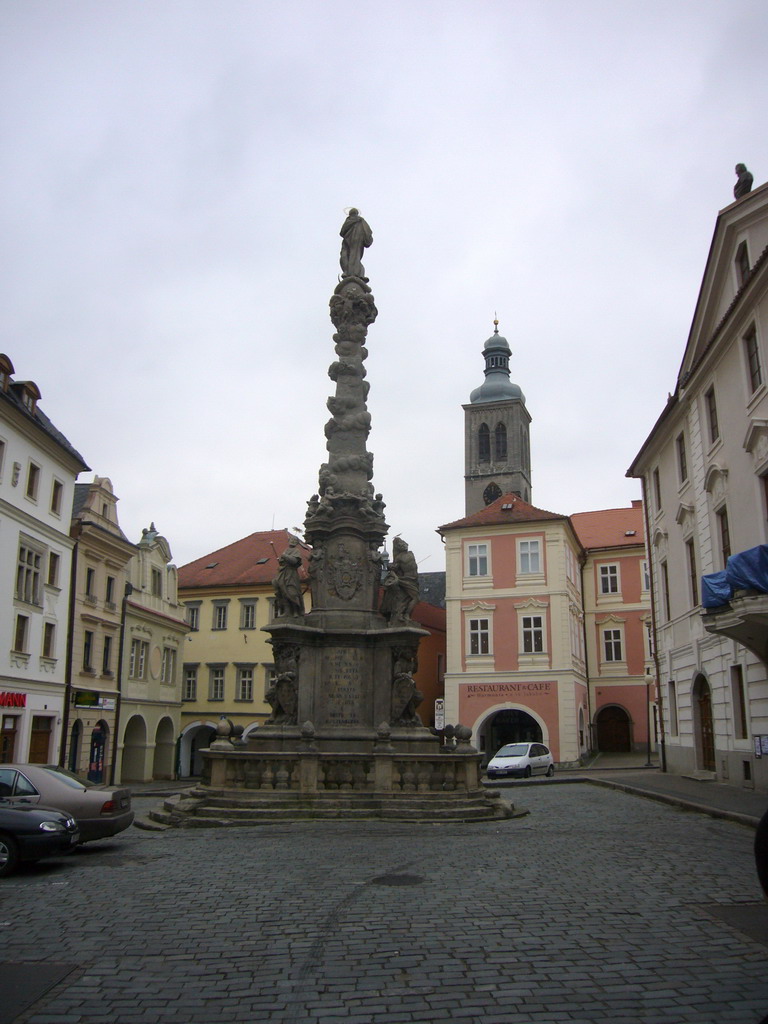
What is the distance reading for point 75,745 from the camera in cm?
3409

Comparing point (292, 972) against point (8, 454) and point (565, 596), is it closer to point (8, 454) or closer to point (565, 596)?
point (8, 454)

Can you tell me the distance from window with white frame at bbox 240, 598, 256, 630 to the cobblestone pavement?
35953 millimetres

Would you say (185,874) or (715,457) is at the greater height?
(715,457)

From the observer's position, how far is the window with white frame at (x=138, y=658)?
40.1m

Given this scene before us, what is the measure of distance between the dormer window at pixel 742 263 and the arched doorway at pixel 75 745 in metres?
27.1

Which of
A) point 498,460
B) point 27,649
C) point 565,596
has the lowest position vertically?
point 27,649

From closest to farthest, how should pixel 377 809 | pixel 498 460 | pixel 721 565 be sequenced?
pixel 377 809
pixel 721 565
pixel 498 460

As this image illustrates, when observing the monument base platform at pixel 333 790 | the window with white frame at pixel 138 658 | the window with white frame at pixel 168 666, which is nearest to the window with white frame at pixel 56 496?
the window with white frame at pixel 138 658

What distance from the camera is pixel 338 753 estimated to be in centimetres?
1543

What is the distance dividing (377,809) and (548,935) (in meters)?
7.71

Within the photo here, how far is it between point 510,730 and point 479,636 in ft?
19.7

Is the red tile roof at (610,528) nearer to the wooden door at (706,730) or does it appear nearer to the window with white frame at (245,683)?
the window with white frame at (245,683)

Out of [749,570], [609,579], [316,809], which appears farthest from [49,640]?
[609,579]

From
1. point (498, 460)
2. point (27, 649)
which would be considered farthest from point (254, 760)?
point (498, 460)
